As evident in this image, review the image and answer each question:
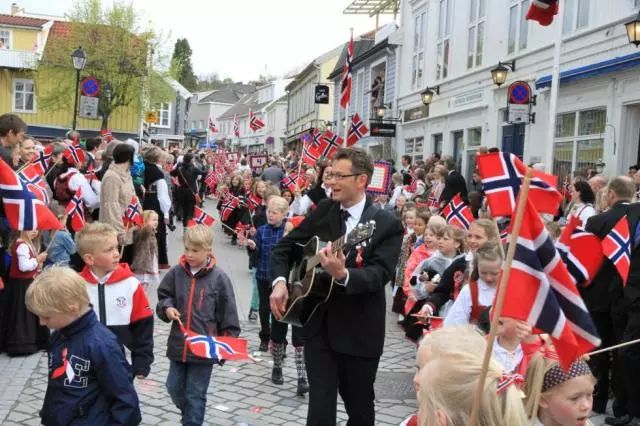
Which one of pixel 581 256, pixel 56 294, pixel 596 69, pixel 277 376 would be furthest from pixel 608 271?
pixel 596 69

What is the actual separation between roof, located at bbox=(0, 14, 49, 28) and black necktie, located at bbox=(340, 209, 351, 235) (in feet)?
170

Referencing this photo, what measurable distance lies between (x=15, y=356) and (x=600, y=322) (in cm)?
557

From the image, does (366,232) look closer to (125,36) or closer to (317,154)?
(317,154)

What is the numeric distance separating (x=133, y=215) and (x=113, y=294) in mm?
4937

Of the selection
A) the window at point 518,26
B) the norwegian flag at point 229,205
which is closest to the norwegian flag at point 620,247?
the norwegian flag at point 229,205

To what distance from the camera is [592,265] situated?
475 centimetres

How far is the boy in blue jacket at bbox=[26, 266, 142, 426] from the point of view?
3.72 meters

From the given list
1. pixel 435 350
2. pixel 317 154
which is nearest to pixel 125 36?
pixel 317 154

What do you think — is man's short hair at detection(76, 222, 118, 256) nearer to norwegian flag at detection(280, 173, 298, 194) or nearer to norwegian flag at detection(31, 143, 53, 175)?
norwegian flag at detection(31, 143, 53, 175)

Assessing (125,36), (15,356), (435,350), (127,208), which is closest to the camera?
(435,350)

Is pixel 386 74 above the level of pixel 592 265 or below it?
above

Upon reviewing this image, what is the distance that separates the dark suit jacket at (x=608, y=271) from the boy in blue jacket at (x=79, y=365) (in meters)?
4.28

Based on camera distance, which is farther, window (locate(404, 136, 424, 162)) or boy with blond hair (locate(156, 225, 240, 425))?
window (locate(404, 136, 424, 162))

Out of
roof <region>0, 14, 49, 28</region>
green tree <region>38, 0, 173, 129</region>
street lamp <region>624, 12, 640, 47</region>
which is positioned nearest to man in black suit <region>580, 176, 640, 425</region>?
street lamp <region>624, 12, 640, 47</region>
